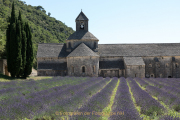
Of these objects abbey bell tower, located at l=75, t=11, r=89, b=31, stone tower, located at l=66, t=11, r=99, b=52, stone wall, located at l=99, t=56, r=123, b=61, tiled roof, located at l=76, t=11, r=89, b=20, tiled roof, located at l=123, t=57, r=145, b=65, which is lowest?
tiled roof, located at l=123, t=57, r=145, b=65

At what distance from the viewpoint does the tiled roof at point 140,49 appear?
3969 cm

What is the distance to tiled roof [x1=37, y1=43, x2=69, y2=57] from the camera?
38.6 m

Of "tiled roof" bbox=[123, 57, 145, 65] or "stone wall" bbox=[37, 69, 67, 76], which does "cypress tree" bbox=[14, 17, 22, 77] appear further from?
"tiled roof" bbox=[123, 57, 145, 65]

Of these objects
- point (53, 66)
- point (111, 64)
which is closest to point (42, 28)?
point (53, 66)

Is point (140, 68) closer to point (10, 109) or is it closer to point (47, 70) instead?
point (47, 70)

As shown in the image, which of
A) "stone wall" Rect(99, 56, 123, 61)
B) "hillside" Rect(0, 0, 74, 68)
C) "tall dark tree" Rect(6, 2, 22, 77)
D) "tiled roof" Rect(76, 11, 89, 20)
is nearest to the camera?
"tall dark tree" Rect(6, 2, 22, 77)

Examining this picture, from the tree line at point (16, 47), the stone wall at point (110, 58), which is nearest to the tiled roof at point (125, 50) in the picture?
the stone wall at point (110, 58)

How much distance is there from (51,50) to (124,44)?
1498 cm

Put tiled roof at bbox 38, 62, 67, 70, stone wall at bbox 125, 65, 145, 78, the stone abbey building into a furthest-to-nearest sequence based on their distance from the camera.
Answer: tiled roof at bbox 38, 62, 67, 70 < stone wall at bbox 125, 65, 145, 78 < the stone abbey building

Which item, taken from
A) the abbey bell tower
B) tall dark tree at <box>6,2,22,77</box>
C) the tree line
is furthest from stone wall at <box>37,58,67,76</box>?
tall dark tree at <box>6,2,22,77</box>

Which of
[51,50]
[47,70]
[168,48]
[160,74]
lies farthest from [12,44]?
[168,48]

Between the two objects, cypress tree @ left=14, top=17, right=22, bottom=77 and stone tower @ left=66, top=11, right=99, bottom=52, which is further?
stone tower @ left=66, top=11, right=99, bottom=52

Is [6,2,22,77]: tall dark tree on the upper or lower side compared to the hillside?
lower

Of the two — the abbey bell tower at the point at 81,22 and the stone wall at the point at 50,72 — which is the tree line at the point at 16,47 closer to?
the stone wall at the point at 50,72
